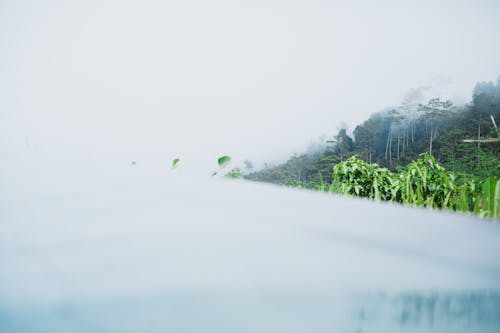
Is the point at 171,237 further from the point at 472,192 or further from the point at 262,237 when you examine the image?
the point at 472,192

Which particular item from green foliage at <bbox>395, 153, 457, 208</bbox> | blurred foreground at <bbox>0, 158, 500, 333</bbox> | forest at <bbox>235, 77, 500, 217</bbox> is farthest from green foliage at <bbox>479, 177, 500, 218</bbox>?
forest at <bbox>235, 77, 500, 217</bbox>

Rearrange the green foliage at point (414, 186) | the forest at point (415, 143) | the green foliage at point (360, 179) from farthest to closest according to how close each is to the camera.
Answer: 1. the forest at point (415, 143)
2. the green foliage at point (360, 179)
3. the green foliage at point (414, 186)

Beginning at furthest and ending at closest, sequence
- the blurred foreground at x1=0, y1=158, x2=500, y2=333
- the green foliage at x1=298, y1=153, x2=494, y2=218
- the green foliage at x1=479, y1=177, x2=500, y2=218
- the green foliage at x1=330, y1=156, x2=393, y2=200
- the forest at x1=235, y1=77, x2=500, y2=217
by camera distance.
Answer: the forest at x1=235, y1=77, x2=500, y2=217 → the green foliage at x1=330, y1=156, x2=393, y2=200 → the green foliage at x1=298, y1=153, x2=494, y2=218 → the green foliage at x1=479, y1=177, x2=500, y2=218 → the blurred foreground at x1=0, y1=158, x2=500, y2=333

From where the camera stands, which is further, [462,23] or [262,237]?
[462,23]

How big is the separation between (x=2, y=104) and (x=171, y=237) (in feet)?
35.6

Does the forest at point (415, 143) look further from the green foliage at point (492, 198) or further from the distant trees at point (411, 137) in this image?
the green foliage at point (492, 198)

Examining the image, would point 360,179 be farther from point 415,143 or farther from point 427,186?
point 415,143

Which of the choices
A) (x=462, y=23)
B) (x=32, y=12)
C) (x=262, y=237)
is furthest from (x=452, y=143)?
(x=32, y=12)

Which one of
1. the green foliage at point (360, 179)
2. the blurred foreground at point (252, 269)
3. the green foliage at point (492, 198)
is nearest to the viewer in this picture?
the blurred foreground at point (252, 269)

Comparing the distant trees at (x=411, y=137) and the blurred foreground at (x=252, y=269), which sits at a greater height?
the blurred foreground at (x=252, y=269)

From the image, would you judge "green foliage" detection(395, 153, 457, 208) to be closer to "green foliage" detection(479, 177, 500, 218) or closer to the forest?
"green foliage" detection(479, 177, 500, 218)

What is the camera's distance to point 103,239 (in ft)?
1.53

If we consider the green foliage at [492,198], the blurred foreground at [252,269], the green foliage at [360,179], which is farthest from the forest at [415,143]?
the blurred foreground at [252,269]

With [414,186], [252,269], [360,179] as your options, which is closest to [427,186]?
[414,186]
